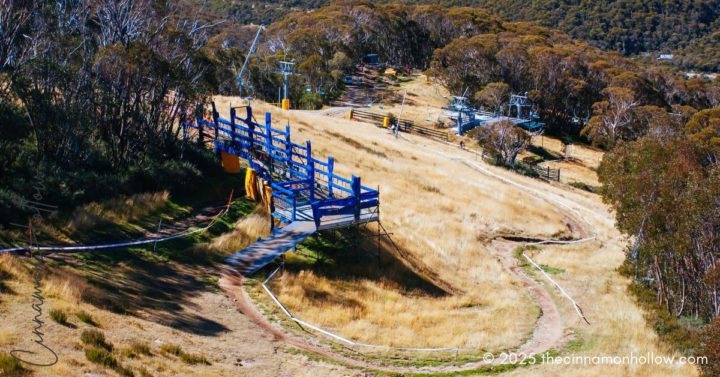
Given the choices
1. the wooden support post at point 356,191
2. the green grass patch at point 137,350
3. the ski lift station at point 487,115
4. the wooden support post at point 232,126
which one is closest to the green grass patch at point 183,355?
the green grass patch at point 137,350

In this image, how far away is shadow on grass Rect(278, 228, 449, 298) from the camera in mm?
21938

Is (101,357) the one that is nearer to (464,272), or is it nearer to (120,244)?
(120,244)

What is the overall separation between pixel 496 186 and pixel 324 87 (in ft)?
145

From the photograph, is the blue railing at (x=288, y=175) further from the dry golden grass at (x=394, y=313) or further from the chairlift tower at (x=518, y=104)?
the chairlift tower at (x=518, y=104)

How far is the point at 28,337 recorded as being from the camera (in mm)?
12547

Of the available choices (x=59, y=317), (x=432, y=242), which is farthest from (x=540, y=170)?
(x=59, y=317)

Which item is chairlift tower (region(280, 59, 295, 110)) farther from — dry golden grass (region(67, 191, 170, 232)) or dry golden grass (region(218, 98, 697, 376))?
dry golden grass (region(67, 191, 170, 232))

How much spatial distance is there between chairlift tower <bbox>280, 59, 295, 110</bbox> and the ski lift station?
18.3 meters

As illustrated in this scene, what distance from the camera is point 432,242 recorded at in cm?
2831

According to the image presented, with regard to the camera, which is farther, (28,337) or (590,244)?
(590,244)

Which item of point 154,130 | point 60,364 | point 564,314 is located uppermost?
point 154,130

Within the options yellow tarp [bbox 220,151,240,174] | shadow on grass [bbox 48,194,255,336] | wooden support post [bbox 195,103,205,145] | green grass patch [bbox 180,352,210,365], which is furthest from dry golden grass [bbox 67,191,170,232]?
green grass patch [bbox 180,352,210,365]

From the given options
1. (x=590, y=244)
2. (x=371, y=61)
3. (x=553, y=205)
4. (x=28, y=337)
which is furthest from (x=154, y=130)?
(x=371, y=61)

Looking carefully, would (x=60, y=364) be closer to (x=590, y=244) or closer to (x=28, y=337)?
(x=28, y=337)
